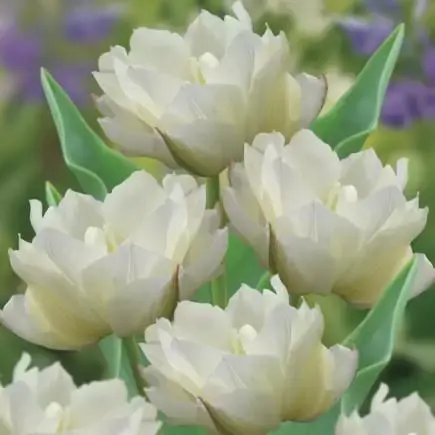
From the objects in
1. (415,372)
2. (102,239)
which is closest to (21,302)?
(102,239)

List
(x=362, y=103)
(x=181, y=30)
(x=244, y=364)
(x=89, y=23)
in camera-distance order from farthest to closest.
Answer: (x=89, y=23)
(x=181, y=30)
(x=362, y=103)
(x=244, y=364)

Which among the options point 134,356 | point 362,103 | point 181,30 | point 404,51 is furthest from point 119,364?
point 404,51

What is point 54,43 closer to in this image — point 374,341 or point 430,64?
point 430,64

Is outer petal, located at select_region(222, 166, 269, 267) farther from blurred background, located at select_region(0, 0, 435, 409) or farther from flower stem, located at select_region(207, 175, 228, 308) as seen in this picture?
blurred background, located at select_region(0, 0, 435, 409)

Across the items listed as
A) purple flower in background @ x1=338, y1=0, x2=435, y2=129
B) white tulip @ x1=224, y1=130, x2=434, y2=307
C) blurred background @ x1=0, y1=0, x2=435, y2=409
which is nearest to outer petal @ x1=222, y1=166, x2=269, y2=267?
white tulip @ x1=224, y1=130, x2=434, y2=307

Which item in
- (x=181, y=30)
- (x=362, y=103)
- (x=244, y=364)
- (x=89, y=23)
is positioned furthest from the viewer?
(x=89, y=23)

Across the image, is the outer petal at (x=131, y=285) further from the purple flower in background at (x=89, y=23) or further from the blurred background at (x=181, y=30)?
the purple flower in background at (x=89, y=23)

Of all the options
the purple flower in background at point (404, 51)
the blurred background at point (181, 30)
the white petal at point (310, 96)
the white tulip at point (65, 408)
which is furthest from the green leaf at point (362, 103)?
the purple flower in background at point (404, 51)
